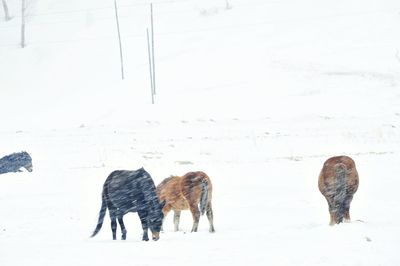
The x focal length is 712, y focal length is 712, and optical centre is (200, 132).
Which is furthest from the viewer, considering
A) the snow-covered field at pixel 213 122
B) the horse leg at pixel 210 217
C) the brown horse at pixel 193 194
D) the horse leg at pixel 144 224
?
the brown horse at pixel 193 194

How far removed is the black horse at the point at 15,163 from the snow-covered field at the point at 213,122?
0.93 metres

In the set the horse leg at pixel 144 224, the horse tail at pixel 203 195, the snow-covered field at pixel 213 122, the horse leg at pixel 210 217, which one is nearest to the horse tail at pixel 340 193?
the snow-covered field at pixel 213 122

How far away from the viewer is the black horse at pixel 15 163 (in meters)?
27.1

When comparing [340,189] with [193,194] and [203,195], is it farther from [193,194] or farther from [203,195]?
[193,194]

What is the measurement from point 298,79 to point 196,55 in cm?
1308

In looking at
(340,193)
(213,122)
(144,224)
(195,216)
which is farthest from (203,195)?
(213,122)

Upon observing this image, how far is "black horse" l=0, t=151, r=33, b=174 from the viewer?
88.8 ft

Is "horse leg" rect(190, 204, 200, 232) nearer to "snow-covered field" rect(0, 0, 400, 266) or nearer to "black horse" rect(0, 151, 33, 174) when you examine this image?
"snow-covered field" rect(0, 0, 400, 266)

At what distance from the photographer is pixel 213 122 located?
48.6m

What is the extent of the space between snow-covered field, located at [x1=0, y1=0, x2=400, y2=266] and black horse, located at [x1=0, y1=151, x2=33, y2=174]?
931 mm

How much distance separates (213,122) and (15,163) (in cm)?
2291

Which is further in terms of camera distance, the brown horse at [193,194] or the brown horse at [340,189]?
the brown horse at [193,194]

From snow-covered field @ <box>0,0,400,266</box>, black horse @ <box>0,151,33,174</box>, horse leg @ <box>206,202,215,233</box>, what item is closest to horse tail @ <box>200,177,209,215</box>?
horse leg @ <box>206,202,215,233</box>

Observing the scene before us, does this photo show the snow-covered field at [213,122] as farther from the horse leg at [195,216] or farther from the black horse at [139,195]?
the black horse at [139,195]
